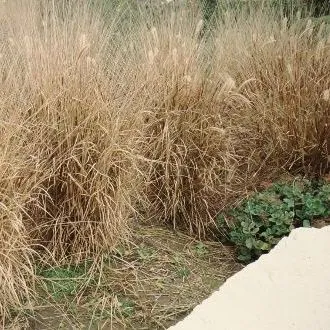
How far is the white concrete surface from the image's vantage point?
2281 mm

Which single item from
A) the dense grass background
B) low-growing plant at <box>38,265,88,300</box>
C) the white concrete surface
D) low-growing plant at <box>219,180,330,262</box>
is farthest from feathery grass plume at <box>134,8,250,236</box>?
the white concrete surface

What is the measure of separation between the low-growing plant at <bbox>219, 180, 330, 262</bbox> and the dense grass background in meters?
0.18

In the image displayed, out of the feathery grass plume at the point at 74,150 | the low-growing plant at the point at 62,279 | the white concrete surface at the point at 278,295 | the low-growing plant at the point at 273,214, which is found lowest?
the low-growing plant at the point at 273,214

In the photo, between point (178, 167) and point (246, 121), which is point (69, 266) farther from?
point (246, 121)

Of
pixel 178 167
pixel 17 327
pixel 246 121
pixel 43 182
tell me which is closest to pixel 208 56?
pixel 246 121

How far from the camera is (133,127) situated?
323cm

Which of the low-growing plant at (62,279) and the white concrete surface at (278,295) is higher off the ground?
the white concrete surface at (278,295)

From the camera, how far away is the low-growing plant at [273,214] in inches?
133

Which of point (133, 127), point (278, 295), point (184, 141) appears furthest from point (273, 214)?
point (278, 295)

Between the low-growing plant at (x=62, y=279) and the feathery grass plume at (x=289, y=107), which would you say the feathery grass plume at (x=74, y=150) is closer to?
the low-growing plant at (x=62, y=279)

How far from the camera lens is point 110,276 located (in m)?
3.04

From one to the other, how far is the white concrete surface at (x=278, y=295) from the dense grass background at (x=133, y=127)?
76 cm

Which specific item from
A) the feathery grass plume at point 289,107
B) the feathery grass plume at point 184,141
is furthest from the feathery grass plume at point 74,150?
the feathery grass plume at point 289,107

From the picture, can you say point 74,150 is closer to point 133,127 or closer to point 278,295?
point 133,127
